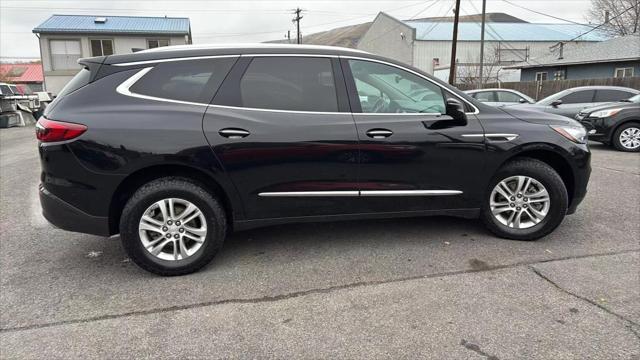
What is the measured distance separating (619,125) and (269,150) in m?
10.00

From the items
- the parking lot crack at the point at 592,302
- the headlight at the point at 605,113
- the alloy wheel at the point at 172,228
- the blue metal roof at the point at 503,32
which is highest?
the blue metal roof at the point at 503,32

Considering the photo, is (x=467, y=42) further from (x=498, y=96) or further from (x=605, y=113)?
(x=605, y=113)

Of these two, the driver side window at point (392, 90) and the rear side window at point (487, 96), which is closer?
the driver side window at point (392, 90)

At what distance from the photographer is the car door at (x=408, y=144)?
3.83m

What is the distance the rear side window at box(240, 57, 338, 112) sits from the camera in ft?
12.1

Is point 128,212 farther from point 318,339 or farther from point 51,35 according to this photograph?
point 51,35

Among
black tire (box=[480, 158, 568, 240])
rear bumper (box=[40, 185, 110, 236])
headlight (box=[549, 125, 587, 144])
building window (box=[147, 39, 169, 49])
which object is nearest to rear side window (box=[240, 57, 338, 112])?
rear bumper (box=[40, 185, 110, 236])

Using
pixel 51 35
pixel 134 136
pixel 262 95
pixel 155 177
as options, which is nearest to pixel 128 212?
pixel 155 177

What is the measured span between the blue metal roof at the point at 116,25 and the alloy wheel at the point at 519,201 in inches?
1224

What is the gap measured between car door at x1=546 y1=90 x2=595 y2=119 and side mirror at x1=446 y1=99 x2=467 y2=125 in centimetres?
904

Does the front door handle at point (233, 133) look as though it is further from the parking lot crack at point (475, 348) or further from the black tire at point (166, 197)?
the parking lot crack at point (475, 348)

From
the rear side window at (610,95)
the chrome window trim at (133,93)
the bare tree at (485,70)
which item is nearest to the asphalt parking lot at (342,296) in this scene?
the chrome window trim at (133,93)

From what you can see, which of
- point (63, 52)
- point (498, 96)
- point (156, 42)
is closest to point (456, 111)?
point (498, 96)

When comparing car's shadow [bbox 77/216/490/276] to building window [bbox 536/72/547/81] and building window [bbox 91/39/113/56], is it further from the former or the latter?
building window [bbox 536/72/547/81]
